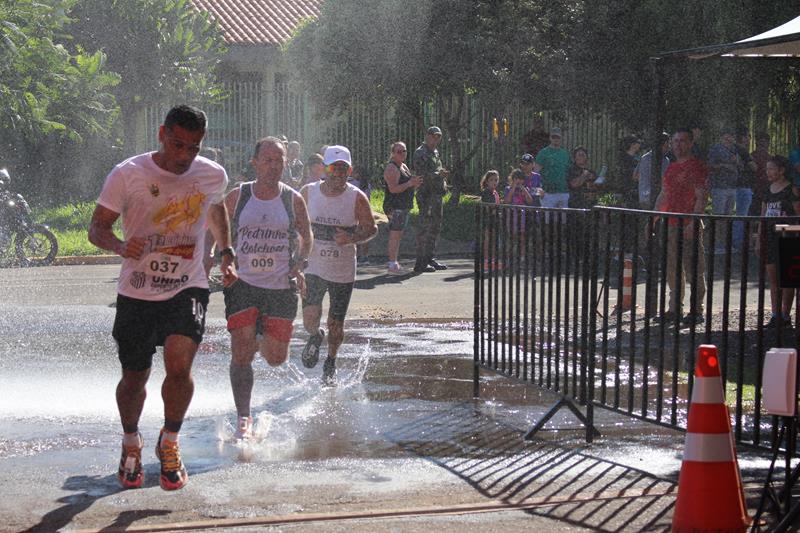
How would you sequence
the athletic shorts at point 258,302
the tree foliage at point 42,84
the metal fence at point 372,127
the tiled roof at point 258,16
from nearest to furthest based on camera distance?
the athletic shorts at point 258,302
the tree foliage at point 42,84
the metal fence at point 372,127
the tiled roof at point 258,16

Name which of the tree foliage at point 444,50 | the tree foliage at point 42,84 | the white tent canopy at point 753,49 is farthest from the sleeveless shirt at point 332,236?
the tree foliage at point 42,84

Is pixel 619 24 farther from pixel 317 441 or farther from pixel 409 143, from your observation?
pixel 317 441

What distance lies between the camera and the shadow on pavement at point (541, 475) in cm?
587

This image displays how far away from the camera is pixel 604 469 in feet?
22.2

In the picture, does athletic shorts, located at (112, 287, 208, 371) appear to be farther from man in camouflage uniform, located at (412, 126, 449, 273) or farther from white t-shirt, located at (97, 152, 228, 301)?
man in camouflage uniform, located at (412, 126, 449, 273)

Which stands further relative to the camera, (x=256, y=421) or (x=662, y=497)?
(x=256, y=421)

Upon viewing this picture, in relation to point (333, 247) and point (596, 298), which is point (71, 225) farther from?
point (596, 298)

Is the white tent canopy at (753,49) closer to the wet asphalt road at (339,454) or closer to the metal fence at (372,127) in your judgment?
the wet asphalt road at (339,454)

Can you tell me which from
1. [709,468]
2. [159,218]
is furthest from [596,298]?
[159,218]

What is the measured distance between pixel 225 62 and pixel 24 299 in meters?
27.2

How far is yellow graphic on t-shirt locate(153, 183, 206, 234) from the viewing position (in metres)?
6.36

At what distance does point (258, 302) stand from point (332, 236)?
5.33 feet

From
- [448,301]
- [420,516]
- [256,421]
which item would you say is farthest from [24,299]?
[420,516]

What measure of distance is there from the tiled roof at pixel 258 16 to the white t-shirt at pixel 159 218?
34679 millimetres
